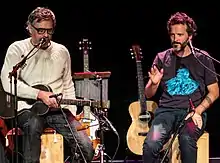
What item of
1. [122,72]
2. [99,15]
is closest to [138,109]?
[122,72]

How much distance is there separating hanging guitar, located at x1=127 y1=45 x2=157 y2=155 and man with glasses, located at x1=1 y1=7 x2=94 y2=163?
2.21 ft

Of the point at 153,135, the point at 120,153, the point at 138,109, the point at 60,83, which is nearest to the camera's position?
the point at 153,135

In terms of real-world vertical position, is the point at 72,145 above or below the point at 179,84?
below

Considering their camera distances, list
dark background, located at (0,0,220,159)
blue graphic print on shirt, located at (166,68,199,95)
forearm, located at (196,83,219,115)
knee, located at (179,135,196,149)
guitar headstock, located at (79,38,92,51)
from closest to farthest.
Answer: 1. knee, located at (179,135,196,149)
2. forearm, located at (196,83,219,115)
3. blue graphic print on shirt, located at (166,68,199,95)
4. guitar headstock, located at (79,38,92,51)
5. dark background, located at (0,0,220,159)

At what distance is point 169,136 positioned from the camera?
4.63m

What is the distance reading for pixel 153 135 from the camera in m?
4.53

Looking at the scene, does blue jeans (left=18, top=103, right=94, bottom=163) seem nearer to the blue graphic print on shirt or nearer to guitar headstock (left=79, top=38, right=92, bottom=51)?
the blue graphic print on shirt

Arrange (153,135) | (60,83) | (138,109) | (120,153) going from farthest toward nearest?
(120,153)
(138,109)
(60,83)
(153,135)

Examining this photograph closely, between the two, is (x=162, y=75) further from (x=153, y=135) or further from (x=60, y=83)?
(x=60, y=83)

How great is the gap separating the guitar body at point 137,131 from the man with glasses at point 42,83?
66 cm

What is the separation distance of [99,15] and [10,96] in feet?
5.70

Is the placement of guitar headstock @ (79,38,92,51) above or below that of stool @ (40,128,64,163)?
above

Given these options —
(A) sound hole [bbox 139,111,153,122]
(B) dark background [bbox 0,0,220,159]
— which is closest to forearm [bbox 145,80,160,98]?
(A) sound hole [bbox 139,111,153,122]

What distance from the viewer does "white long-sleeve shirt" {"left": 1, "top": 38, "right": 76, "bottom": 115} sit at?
460 centimetres
